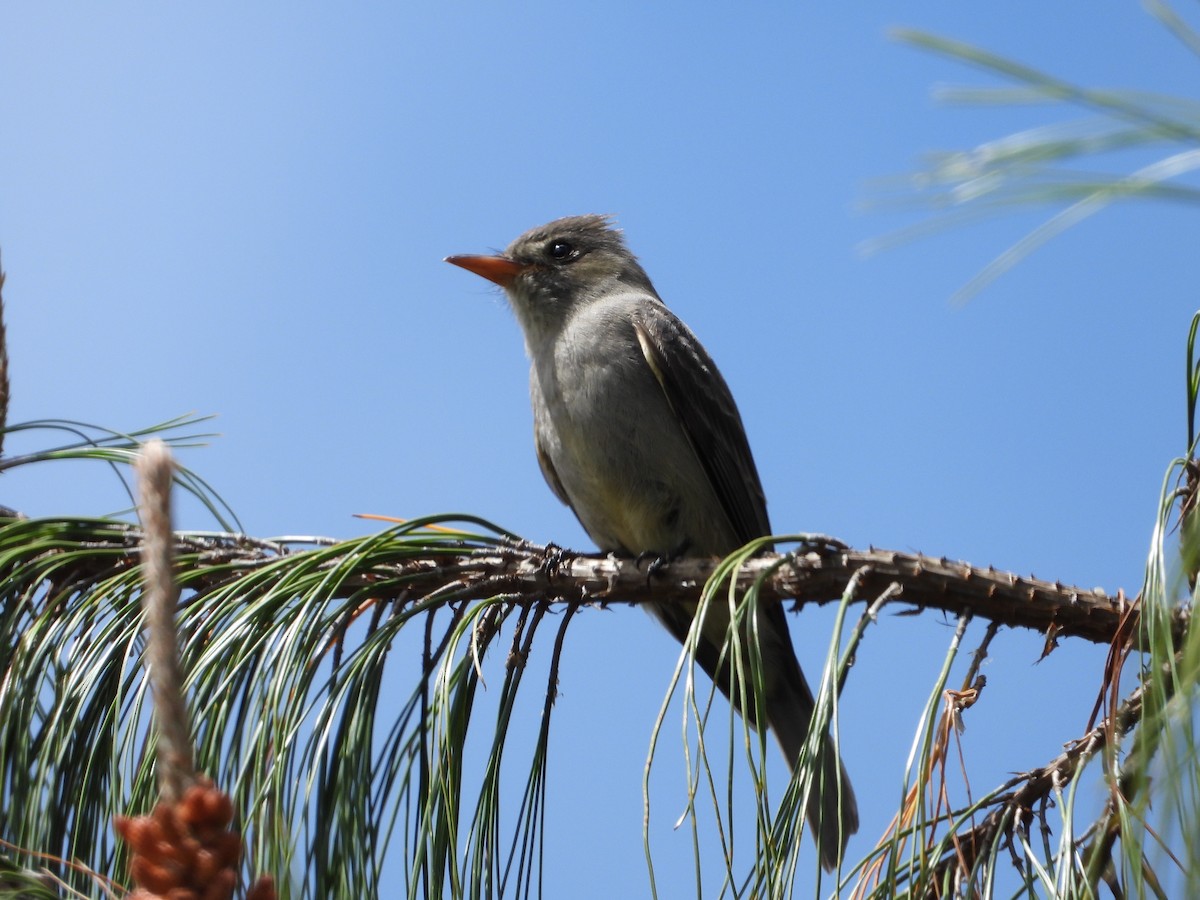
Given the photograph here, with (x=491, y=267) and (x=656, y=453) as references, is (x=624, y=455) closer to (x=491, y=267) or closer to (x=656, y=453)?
(x=656, y=453)

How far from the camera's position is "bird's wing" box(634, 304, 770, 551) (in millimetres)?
4832

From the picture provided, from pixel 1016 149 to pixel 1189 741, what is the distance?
26.9 inches

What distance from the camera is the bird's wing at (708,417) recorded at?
4832 mm

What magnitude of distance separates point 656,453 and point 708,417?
35cm

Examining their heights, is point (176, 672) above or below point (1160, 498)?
below

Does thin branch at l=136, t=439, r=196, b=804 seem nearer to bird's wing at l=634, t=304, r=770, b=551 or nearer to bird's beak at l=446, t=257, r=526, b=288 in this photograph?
bird's wing at l=634, t=304, r=770, b=551

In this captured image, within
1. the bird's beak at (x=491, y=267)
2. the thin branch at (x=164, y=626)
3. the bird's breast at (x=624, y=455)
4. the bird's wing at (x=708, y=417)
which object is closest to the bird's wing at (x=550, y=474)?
the bird's breast at (x=624, y=455)

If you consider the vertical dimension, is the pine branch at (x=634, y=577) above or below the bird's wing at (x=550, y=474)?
below

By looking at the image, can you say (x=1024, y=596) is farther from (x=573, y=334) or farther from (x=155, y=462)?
(x=573, y=334)

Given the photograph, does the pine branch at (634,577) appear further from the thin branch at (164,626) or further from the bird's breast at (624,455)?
the bird's breast at (624,455)

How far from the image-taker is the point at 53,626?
232cm

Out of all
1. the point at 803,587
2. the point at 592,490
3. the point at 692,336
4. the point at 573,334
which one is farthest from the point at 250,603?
the point at 692,336

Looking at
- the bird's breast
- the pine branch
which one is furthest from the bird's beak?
the pine branch

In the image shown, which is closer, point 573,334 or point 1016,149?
point 1016,149
